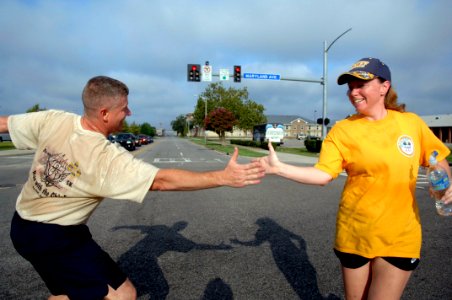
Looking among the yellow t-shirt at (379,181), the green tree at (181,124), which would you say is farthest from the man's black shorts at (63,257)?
the green tree at (181,124)

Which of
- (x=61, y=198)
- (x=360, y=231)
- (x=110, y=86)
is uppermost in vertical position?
(x=110, y=86)

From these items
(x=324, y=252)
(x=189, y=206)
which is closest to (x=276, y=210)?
(x=189, y=206)

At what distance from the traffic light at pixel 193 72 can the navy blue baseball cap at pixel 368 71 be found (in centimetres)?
2341

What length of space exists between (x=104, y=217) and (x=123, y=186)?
531 centimetres

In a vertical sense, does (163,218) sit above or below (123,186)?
below

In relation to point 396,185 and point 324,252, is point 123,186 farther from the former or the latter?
point 324,252

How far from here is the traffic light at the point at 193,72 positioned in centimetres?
2530

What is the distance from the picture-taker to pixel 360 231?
231cm

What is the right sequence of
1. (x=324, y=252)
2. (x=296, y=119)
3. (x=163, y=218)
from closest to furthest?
(x=324, y=252), (x=163, y=218), (x=296, y=119)

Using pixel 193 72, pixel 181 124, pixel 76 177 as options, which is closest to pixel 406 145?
pixel 76 177

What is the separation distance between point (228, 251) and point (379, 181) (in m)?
3.07

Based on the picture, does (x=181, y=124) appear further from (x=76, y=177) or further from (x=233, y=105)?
(x=76, y=177)

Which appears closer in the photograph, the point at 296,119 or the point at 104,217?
the point at 104,217

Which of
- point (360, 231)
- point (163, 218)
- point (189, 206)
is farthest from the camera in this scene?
point (189, 206)
